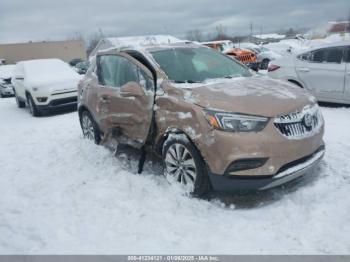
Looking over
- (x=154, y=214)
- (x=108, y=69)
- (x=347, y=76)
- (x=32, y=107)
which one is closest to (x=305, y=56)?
(x=347, y=76)

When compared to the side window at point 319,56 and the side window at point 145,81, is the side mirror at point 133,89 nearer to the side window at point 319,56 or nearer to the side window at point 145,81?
the side window at point 145,81

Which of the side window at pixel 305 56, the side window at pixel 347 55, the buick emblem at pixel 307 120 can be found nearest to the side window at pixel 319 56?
the side window at pixel 305 56

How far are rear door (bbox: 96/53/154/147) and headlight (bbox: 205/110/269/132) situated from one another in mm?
1091

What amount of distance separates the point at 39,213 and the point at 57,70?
8.48m

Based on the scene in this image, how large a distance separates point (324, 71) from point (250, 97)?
194 inches

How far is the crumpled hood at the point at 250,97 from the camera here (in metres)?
3.94

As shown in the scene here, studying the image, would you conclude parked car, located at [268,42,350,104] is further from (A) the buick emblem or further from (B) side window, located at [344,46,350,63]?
(A) the buick emblem

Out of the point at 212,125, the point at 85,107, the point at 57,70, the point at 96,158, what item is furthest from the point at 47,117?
the point at 212,125

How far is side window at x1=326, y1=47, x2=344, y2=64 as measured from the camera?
8184 mm

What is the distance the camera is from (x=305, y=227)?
11.7ft

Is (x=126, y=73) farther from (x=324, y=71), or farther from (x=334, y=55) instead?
(x=334, y=55)

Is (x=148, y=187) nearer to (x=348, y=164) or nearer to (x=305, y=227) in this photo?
(x=305, y=227)

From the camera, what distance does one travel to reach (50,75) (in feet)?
37.7

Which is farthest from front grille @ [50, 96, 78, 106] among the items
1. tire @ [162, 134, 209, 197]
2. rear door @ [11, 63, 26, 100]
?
tire @ [162, 134, 209, 197]
